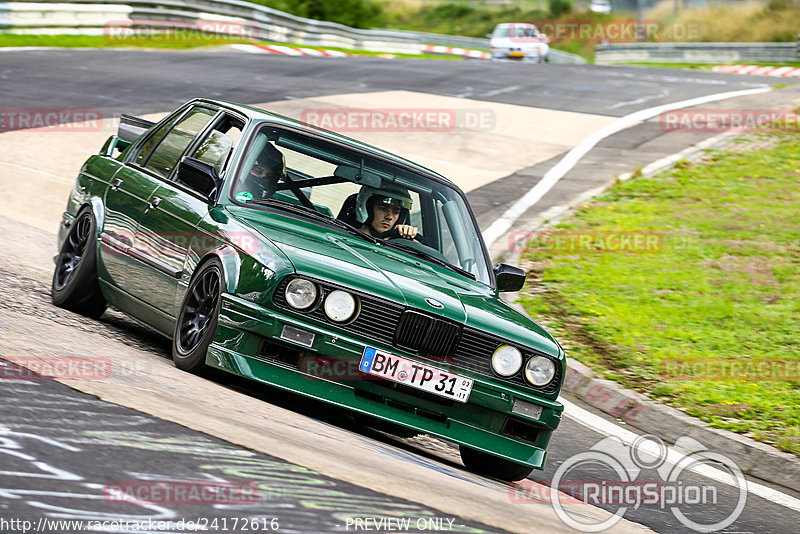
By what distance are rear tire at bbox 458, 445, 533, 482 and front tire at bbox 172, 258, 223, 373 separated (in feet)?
4.87

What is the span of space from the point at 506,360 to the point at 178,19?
92.0 ft

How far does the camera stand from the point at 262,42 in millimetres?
34594

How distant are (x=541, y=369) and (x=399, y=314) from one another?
0.86 meters

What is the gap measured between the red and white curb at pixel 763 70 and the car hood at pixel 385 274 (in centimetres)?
2704

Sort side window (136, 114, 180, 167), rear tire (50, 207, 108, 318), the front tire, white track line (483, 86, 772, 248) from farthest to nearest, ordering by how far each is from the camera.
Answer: white track line (483, 86, 772, 248) < side window (136, 114, 180, 167) < rear tire (50, 207, 108, 318) < the front tire

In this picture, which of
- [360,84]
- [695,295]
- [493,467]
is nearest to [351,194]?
[493,467]

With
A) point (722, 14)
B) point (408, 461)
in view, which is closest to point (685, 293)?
point (408, 461)

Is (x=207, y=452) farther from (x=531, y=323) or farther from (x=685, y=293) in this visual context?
(x=685, y=293)

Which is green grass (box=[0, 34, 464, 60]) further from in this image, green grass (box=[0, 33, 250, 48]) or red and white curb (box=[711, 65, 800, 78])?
red and white curb (box=[711, 65, 800, 78])

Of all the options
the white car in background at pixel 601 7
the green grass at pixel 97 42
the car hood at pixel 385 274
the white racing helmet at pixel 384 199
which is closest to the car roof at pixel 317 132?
the white racing helmet at pixel 384 199

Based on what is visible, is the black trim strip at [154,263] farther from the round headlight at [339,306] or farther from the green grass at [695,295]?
the green grass at [695,295]

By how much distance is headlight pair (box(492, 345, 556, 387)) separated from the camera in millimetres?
5730

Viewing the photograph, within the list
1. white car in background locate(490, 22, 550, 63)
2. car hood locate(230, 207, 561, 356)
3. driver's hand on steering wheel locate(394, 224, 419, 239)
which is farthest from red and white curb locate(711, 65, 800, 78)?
car hood locate(230, 207, 561, 356)

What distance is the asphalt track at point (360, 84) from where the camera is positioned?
58.1 feet
